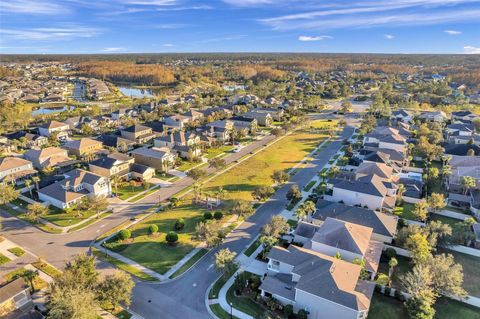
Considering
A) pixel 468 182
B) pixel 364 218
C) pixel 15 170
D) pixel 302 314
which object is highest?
pixel 468 182

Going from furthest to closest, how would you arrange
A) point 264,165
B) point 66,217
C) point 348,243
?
point 264,165
point 66,217
point 348,243

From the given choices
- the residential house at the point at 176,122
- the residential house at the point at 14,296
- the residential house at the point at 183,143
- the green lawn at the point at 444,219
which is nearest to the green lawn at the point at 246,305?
the residential house at the point at 14,296

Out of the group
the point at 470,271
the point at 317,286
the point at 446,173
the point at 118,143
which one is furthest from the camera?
the point at 118,143

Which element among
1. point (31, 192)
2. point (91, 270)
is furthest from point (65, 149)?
point (91, 270)

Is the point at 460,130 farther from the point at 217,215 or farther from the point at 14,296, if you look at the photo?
the point at 14,296

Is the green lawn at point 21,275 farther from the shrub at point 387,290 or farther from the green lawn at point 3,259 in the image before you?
the shrub at point 387,290

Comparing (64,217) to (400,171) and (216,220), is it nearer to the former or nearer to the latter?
(216,220)

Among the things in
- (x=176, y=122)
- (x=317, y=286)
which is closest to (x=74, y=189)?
(x=317, y=286)

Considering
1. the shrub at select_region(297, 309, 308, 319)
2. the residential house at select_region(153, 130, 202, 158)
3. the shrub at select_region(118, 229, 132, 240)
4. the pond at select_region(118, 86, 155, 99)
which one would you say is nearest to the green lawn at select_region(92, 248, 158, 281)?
the shrub at select_region(118, 229, 132, 240)
